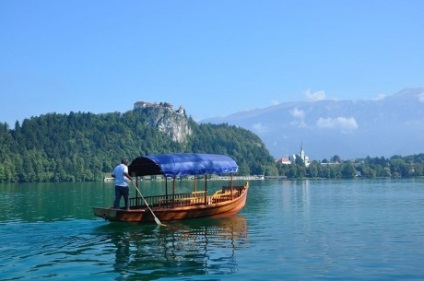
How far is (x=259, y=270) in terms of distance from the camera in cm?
1697

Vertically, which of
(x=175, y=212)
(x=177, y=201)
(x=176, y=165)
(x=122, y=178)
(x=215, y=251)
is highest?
(x=176, y=165)

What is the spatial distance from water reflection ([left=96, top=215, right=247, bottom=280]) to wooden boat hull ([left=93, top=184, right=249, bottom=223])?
48 cm

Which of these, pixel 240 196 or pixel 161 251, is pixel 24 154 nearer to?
pixel 240 196

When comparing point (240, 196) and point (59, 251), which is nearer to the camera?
point (59, 251)

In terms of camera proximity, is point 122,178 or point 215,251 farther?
point 122,178

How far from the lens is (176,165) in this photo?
3041 centimetres

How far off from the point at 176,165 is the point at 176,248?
9.76 metres

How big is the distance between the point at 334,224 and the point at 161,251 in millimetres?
14240

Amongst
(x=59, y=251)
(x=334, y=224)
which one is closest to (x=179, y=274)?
(x=59, y=251)

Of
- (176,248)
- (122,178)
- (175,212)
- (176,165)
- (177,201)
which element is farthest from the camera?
(177,201)

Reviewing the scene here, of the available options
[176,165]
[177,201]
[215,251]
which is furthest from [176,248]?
[177,201]

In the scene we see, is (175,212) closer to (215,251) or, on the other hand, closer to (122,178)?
(122,178)

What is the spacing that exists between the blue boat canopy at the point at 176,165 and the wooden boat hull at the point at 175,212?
80.4 inches

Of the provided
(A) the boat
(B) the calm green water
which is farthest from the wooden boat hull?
(B) the calm green water
